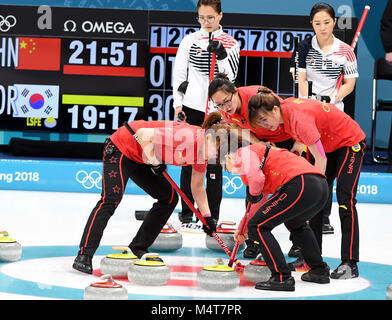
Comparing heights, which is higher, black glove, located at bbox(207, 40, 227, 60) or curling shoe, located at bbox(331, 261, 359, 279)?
black glove, located at bbox(207, 40, 227, 60)

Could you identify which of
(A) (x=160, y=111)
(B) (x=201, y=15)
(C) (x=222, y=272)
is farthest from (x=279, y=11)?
(C) (x=222, y=272)

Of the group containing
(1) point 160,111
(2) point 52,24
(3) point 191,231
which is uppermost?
(2) point 52,24

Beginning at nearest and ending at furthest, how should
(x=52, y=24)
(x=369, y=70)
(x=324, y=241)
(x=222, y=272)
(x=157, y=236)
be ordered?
(x=222, y=272)
(x=157, y=236)
(x=324, y=241)
(x=52, y=24)
(x=369, y=70)

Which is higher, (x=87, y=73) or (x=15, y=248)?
(x=87, y=73)

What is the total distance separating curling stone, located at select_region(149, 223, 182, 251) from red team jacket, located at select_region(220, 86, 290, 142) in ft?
3.13

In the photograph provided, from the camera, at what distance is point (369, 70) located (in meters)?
10.5

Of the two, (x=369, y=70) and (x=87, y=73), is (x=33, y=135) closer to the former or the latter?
(x=87, y=73)

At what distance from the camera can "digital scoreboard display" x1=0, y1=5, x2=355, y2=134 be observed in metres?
8.52

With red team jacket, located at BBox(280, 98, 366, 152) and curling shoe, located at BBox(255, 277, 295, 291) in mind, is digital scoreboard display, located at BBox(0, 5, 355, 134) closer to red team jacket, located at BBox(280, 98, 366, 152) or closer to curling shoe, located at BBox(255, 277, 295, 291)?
red team jacket, located at BBox(280, 98, 366, 152)

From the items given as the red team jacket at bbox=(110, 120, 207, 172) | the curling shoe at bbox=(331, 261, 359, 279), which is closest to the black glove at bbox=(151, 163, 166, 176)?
the red team jacket at bbox=(110, 120, 207, 172)

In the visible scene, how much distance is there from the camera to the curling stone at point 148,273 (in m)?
4.28

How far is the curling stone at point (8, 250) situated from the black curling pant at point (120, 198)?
499 millimetres

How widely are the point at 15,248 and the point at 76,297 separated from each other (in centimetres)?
105

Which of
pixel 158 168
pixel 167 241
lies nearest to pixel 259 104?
pixel 158 168
